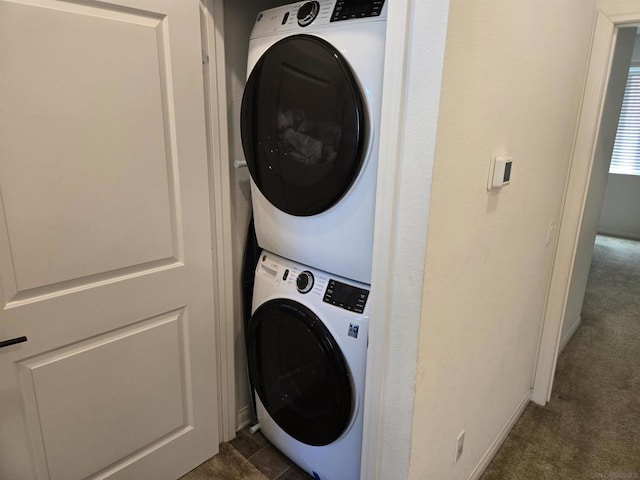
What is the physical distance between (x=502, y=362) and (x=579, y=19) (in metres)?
1.44

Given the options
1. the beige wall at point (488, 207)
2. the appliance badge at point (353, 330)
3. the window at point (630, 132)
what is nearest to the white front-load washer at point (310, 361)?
the appliance badge at point (353, 330)

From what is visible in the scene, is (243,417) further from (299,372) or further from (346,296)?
(346,296)

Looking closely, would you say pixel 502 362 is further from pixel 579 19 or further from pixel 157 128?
pixel 157 128

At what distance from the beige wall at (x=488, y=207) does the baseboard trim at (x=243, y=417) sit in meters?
1.00

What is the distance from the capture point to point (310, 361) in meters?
1.54

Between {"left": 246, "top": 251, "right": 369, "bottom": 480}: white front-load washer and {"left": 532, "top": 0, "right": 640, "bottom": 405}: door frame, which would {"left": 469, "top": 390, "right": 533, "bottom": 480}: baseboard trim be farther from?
{"left": 246, "top": 251, "right": 369, "bottom": 480}: white front-load washer

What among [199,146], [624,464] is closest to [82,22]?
[199,146]

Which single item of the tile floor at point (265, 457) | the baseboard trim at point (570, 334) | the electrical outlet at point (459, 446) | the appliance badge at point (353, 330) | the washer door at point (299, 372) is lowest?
the tile floor at point (265, 457)

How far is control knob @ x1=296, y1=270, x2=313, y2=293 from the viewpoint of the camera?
151 centimetres

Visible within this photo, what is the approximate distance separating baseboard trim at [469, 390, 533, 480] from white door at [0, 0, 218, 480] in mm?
1269

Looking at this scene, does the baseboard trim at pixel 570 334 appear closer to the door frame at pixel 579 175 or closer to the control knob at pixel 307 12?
the door frame at pixel 579 175

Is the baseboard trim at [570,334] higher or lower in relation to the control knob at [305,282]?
lower

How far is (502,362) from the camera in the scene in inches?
68.0

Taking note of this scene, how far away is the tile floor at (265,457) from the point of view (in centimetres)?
176
